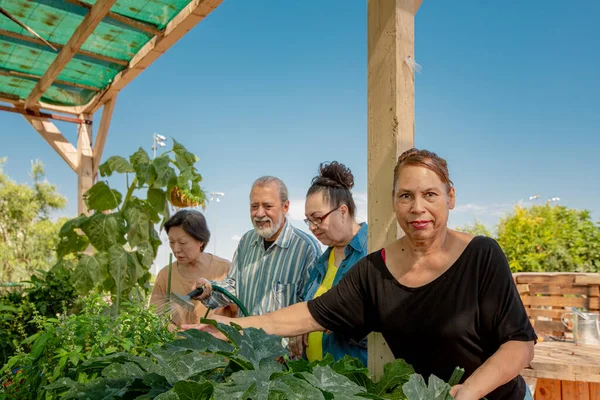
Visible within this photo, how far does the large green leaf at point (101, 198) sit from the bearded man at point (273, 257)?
1.59 m

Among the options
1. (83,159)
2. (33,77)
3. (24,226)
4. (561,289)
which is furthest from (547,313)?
(24,226)

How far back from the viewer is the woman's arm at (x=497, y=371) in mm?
1145

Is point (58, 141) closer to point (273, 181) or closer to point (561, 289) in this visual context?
point (273, 181)

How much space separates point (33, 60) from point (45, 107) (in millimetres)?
961

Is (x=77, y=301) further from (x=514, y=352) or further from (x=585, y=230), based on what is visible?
(x=585, y=230)

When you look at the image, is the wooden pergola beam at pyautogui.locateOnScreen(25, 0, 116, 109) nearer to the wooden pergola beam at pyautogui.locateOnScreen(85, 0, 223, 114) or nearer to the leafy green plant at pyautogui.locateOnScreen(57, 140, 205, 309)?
the wooden pergola beam at pyautogui.locateOnScreen(85, 0, 223, 114)

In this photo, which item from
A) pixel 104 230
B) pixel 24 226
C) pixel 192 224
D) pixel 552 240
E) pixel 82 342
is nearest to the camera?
pixel 82 342

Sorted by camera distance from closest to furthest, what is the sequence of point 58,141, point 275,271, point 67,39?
point 275,271, point 67,39, point 58,141

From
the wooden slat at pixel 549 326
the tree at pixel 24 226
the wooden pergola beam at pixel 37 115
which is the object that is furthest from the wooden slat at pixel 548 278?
the tree at pixel 24 226

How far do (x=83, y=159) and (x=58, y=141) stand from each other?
0.34 meters

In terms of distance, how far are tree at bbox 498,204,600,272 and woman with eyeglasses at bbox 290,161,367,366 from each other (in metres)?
4.83

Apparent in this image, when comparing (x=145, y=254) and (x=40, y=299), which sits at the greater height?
(x=145, y=254)

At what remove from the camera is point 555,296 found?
4.03m

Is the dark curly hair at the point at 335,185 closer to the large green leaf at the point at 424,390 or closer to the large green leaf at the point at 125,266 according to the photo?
the large green leaf at the point at 424,390
